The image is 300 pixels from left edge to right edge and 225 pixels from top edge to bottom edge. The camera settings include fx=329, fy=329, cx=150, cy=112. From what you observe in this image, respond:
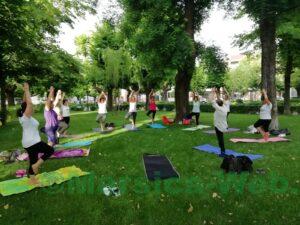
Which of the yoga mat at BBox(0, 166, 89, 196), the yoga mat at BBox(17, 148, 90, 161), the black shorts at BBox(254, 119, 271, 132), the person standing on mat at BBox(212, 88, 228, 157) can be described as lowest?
the yoga mat at BBox(0, 166, 89, 196)

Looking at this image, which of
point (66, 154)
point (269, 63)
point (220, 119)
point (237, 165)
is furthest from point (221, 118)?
point (269, 63)

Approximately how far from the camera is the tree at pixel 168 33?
19250 mm

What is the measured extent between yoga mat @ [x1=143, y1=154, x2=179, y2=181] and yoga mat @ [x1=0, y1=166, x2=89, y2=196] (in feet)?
5.79

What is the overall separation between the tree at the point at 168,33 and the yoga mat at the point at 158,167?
948cm

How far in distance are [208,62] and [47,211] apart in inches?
681

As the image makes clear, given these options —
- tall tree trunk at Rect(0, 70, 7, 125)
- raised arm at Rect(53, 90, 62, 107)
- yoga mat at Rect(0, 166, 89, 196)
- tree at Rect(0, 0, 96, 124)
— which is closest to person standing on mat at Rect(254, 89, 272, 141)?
yoga mat at Rect(0, 166, 89, 196)

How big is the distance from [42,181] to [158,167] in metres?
3.21

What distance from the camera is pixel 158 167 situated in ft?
31.1

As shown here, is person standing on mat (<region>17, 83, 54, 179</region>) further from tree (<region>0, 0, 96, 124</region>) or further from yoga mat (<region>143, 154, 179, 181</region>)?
tree (<region>0, 0, 96, 124</region>)

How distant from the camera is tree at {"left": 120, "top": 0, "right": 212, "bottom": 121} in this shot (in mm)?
19250

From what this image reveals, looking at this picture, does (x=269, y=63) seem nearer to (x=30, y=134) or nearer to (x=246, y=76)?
(x=30, y=134)

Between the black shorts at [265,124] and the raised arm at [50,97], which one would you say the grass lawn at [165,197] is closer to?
the raised arm at [50,97]

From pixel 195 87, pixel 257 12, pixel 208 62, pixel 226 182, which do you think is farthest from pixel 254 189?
pixel 195 87

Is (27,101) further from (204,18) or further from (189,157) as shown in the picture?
(204,18)
